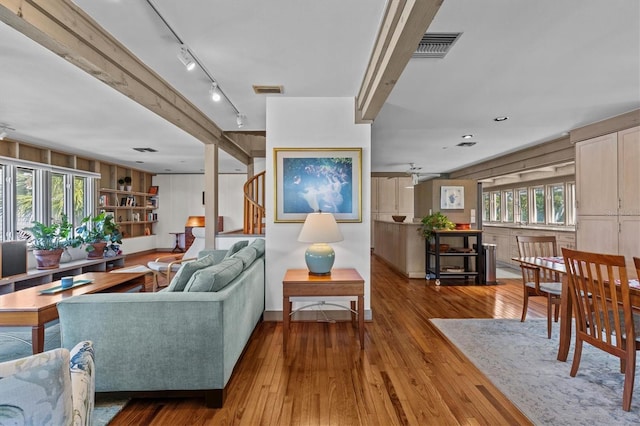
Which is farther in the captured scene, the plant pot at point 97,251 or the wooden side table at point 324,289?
the plant pot at point 97,251

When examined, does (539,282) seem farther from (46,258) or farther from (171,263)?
(46,258)

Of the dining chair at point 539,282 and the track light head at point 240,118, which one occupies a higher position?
the track light head at point 240,118

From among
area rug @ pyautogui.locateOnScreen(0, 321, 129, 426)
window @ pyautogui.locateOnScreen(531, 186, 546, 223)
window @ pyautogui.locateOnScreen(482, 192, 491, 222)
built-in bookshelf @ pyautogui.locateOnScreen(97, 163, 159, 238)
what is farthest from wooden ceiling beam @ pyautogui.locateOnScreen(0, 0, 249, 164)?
window @ pyautogui.locateOnScreen(482, 192, 491, 222)

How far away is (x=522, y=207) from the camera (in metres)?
7.89

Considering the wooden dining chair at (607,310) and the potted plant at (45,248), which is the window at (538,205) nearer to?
the wooden dining chair at (607,310)

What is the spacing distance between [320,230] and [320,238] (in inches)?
3.0

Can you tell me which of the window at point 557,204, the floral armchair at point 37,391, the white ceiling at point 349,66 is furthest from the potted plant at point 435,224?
the floral armchair at point 37,391

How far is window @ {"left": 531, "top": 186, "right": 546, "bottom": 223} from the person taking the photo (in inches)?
286

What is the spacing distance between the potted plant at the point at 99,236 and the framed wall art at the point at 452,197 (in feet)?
21.8

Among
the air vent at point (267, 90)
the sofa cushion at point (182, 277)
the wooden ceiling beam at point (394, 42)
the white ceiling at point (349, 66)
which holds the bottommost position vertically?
the sofa cushion at point (182, 277)

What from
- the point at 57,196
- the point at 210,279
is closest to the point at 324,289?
the point at 210,279

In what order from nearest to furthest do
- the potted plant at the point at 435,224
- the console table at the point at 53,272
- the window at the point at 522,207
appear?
the console table at the point at 53,272 < the potted plant at the point at 435,224 < the window at the point at 522,207

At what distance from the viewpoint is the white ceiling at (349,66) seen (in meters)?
2.09

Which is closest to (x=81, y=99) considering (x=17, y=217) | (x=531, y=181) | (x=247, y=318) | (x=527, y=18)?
(x=247, y=318)
